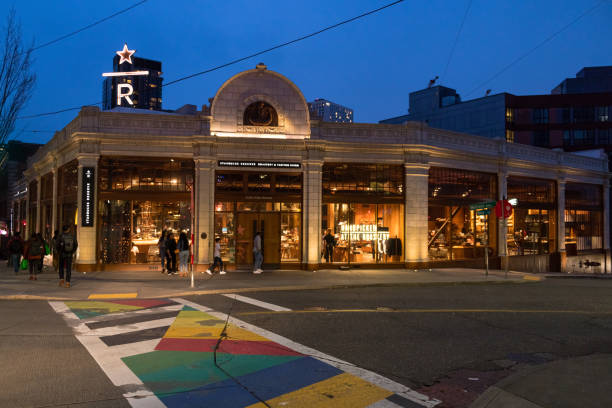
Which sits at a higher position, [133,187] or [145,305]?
[133,187]

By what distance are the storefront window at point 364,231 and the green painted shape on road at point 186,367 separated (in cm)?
1358

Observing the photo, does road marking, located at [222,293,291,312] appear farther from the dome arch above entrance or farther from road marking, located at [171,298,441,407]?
the dome arch above entrance

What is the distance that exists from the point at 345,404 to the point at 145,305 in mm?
8082

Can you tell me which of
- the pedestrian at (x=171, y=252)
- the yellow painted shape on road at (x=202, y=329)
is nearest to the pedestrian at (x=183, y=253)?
the pedestrian at (x=171, y=252)

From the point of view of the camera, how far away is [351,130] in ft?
68.1

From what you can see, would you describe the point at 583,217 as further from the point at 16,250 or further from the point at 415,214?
the point at 16,250

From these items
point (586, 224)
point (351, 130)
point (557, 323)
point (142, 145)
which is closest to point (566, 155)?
point (586, 224)

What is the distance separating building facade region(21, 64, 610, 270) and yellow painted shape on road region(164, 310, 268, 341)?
344 inches

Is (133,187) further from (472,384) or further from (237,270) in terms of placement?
(472,384)

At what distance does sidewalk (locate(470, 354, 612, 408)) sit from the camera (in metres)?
4.90

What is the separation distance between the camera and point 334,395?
544cm

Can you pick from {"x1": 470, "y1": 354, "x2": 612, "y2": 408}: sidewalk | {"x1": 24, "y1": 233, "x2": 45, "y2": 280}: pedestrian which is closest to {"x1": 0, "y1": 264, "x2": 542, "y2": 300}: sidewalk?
{"x1": 24, "y1": 233, "x2": 45, "y2": 280}: pedestrian

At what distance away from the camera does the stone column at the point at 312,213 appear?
20.0 metres

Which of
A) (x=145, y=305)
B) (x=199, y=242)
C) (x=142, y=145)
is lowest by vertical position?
(x=145, y=305)
